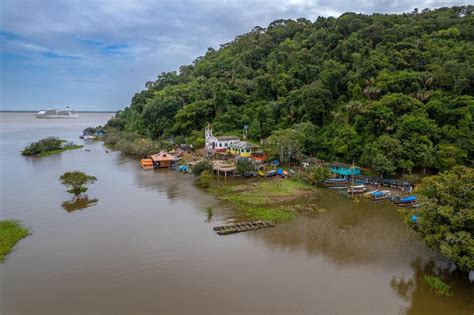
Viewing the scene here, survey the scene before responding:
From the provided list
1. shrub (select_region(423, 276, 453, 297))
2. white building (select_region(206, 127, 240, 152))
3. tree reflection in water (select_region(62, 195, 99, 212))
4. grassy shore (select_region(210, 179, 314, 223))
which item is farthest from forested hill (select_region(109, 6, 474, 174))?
tree reflection in water (select_region(62, 195, 99, 212))

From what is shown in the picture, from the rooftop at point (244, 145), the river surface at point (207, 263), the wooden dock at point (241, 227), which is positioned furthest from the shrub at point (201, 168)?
the wooden dock at point (241, 227)

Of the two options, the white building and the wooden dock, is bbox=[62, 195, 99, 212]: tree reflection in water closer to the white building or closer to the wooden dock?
the wooden dock

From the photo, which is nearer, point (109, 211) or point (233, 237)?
point (233, 237)

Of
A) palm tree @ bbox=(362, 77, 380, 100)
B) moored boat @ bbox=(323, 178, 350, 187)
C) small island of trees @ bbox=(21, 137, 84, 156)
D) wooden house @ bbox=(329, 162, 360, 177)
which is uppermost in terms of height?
palm tree @ bbox=(362, 77, 380, 100)

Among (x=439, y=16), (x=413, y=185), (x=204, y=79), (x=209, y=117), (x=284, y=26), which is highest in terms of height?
(x=284, y=26)

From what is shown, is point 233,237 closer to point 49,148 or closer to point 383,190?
point 383,190

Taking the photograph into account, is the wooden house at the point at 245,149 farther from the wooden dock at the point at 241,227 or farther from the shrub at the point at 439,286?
the shrub at the point at 439,286

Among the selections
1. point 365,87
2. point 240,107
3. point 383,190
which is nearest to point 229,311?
point 383,190

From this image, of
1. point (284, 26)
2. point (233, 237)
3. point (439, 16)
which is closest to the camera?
point (233, 237)
